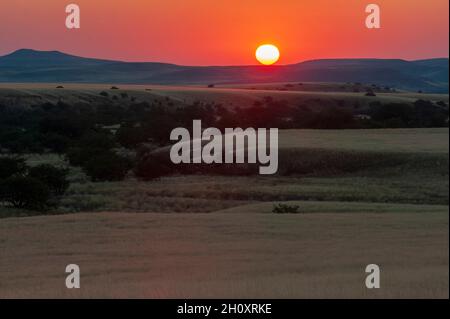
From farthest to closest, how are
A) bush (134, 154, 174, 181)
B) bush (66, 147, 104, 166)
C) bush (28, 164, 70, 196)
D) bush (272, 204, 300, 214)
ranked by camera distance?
bush (66, 147, 104, 166) < bush (134, 154, 174, 181) < bush (28, 164, 70, 196) < bush (272, 204, 300, 214)

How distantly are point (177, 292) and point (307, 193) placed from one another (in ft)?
79.1

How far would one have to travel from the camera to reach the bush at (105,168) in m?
43.7

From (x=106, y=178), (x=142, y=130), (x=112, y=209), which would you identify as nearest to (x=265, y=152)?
(x=106, y=178)

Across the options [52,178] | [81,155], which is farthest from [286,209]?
[81,155]

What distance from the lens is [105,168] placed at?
143ft

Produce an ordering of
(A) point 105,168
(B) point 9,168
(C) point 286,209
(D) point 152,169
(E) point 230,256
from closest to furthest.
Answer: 1. (E) point 230,256
2. (C) point 286,209
3. (B) point 9,168
4. (A) point 105,168
5. (D) point 152,169

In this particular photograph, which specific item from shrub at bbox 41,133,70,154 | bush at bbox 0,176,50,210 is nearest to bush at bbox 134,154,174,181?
bush at bbox 0,176,50,210

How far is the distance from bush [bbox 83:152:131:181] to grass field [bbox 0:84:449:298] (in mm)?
5103

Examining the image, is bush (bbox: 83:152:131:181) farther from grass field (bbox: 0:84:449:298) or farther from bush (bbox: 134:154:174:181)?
grass field (bbox: 0:84:449:298)

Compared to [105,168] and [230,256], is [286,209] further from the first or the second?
[105,168]

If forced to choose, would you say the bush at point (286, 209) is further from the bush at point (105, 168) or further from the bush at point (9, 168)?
the bush at point (105, 168)

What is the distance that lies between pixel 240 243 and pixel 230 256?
196cm

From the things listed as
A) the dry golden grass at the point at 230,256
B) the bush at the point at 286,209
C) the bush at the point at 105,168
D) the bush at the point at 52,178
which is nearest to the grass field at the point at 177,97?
the bush at the point at 105,168

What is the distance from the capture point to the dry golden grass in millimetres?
11461
